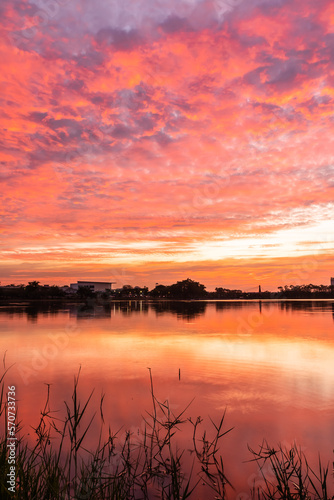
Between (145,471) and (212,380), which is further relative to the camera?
(212,380)

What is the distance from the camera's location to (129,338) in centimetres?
3069

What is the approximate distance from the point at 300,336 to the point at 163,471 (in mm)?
26739

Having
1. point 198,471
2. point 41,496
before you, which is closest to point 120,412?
point 198,471

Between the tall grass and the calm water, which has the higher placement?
the tall grass

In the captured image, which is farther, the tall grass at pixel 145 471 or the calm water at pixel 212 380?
the calm water at pixel 212 380

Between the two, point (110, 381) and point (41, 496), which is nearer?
point (41, 496)

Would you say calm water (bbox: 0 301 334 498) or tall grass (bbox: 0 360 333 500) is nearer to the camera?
tall grass (bbox: 0 360 333 500)

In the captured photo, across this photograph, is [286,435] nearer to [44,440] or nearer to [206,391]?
[206,391]

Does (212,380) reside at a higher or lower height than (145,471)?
lower

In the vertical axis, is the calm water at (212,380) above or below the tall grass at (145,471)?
below

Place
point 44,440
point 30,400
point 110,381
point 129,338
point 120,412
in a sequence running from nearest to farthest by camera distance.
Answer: point 44,440, point 120,412, point 30,400, point 110,381, point 129,338

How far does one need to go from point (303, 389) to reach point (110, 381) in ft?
27.4

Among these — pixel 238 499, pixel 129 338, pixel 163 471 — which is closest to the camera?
pixel 238 499

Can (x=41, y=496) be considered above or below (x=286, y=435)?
above
